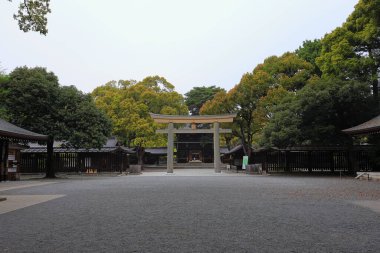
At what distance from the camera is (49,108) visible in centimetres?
2353

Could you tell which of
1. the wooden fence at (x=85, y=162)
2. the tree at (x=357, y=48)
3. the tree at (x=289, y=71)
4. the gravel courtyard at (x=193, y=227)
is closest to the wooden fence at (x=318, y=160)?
the tree at (x=357, y=48)

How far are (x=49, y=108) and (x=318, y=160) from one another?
2087 cm

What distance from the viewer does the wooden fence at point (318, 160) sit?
26.2 m

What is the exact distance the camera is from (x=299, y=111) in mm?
23438

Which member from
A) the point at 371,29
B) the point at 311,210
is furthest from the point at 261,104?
the point at 311,210

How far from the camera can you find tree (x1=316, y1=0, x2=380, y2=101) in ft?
76.7

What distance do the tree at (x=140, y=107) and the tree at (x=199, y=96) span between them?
11.7 metres

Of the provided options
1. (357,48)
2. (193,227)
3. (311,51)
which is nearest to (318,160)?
(357,48)

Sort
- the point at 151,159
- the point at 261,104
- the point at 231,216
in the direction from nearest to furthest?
1. the point at 231,216
2. the point at 261,104
3. the point at 151,159

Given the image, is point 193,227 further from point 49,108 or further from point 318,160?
point 318,160

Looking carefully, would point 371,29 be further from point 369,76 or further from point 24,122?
point 24,122

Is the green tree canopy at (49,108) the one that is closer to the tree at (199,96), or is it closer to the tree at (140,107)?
the tree at (140,107)

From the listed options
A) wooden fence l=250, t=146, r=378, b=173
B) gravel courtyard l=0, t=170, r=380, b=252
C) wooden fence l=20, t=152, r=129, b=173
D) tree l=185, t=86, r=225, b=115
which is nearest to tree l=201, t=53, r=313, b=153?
wooden fence l=250, t=146, r=378, b=173

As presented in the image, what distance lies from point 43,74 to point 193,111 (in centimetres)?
3451
